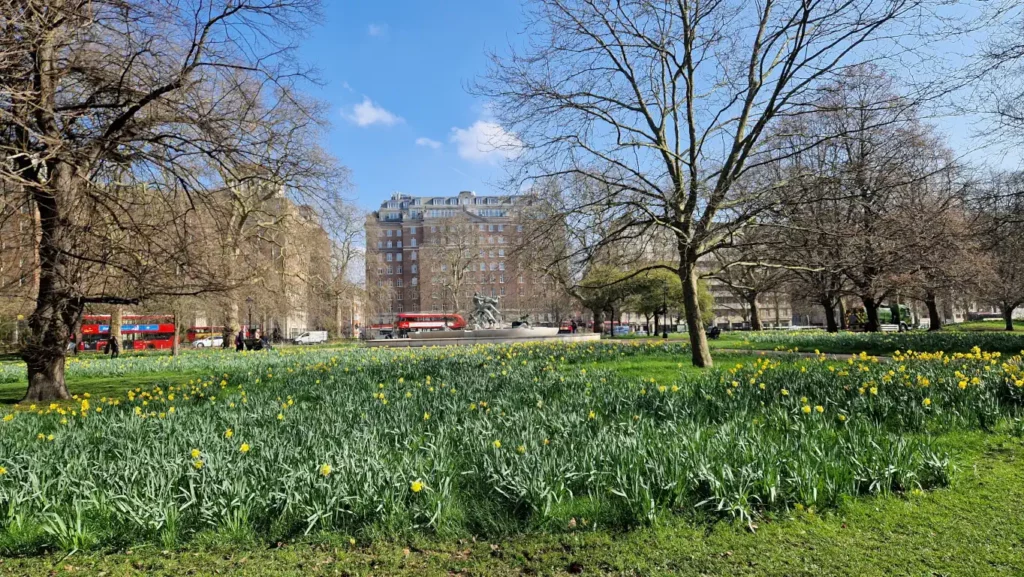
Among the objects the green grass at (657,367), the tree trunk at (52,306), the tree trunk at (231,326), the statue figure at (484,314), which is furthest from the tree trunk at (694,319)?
the statue figure at (484,314)

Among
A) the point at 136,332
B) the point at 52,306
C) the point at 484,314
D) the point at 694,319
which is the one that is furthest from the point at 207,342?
the point at 694,319

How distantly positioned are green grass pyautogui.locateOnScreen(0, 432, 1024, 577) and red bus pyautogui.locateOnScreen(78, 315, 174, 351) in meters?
38.8

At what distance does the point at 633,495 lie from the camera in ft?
10.9

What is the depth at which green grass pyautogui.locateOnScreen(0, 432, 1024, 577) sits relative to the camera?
2779 millimetres

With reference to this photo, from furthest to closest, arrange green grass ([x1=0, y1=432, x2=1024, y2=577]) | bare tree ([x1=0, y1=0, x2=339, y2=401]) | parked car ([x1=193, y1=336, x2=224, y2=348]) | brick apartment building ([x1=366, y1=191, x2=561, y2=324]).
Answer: brick apartment building ([x1=366, y1=191, x2=561, y2=324]) < parked car ([x1=193, y1=336, x2=224, y2=348]) < bare tree ([x1=0, y1=0, x2=339, y2=401]) < green grass ([x1=0, y1=432, x2=1024, y2=577])

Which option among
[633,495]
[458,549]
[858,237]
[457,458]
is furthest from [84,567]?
[858,237]

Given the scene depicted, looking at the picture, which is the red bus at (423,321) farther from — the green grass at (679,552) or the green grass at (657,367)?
the green grass at (679,552)

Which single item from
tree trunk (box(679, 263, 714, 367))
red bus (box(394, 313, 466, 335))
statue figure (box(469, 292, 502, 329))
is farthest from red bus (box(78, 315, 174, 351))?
tree trunk (box(679, 263, 714, 367))

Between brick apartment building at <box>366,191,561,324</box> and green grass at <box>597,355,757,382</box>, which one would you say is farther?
brick apartment building at <box>366,191,561,324</box>

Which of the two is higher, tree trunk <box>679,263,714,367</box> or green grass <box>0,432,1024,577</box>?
tree trunk <box>679,263,714,367</box>

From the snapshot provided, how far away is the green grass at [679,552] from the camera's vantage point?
278 centimetres

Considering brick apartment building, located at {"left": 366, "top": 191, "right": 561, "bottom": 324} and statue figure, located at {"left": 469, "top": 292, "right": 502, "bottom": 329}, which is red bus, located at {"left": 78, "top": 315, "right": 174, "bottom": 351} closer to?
brick apartment building, located at {"left": 366, "top": 191, "right": 561, "bottom": 324}

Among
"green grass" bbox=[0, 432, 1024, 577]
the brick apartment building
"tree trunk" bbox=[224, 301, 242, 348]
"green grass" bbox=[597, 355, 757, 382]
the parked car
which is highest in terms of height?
the brick apartment building

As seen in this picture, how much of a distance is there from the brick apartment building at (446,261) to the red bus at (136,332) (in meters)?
14.0
